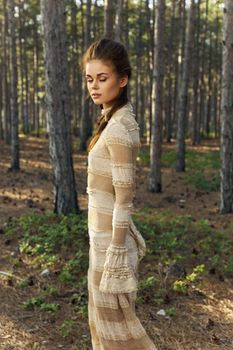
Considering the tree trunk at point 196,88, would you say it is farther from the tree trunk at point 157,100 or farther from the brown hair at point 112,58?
the brown hair at point 112,58

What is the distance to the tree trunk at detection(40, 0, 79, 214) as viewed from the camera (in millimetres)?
8664

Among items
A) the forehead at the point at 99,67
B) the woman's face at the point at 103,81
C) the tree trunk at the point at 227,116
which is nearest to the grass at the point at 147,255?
the tree trunk at the point at 227,116

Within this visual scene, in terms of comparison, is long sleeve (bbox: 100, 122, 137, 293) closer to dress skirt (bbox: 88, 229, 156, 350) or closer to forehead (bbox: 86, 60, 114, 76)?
dress skirt (bbox: 88, 229, 156, 350)

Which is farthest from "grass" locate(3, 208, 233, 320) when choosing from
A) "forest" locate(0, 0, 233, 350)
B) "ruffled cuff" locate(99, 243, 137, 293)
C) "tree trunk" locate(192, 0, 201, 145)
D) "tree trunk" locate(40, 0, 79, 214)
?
"tree trunk" locate(192, 0, 201, 145)

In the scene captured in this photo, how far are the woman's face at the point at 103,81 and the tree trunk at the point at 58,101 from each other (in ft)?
20.0

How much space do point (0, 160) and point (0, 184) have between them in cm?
572

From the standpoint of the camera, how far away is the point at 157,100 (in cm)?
1351

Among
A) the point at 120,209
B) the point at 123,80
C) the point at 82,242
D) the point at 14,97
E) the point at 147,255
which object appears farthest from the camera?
the point at 14,97

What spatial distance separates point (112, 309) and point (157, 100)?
438 inches

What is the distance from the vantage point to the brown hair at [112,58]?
2.81 meters

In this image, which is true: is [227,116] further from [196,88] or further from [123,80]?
[196,88]

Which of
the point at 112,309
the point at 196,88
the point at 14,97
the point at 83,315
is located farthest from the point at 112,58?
the point at 196,88

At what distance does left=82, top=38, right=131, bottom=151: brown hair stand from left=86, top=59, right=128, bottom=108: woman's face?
0.03 m

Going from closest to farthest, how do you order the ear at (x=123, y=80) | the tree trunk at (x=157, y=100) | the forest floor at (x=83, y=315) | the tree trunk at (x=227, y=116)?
the ear at (x=123, y=80) < the forest floor at (x=83, y=315) < the tree trunk at (x=227, y=116) < the tree trunk at (x=157, y=100)
